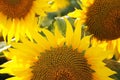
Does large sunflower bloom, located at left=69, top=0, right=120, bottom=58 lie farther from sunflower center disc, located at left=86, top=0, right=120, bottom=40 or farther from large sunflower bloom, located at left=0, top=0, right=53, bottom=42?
large sunflower bloom, located at left=0, top=0, right=53, bottom=42

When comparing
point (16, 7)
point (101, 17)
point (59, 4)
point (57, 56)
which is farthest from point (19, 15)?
point (57, 56)

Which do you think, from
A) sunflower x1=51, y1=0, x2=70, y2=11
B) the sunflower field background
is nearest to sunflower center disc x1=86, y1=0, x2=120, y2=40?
the sunflower field background

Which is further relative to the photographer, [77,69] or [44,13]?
[44,13]

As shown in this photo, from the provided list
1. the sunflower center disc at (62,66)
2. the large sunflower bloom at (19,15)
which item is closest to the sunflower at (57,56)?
the sunflower center disc at (62,66)

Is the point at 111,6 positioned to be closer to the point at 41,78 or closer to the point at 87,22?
the point at 87,22

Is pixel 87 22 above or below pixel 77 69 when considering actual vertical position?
above

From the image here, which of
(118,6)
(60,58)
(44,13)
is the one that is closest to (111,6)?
(118,6)

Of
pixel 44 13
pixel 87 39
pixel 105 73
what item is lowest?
pixel 105 73
